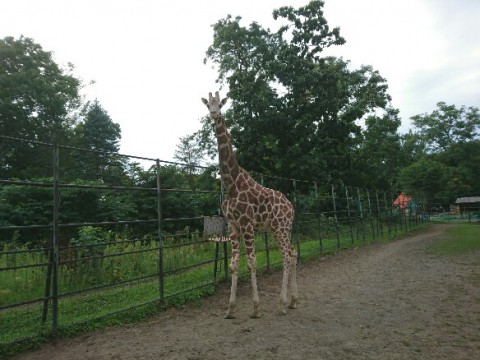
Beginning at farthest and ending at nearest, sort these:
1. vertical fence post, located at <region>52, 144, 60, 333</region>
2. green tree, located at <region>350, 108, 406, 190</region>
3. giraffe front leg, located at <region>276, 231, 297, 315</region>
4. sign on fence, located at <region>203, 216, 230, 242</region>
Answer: green tree, located at <region>350, 108, 406, 190</region>, sign on fence, located at <region>203, 216, 230, 242</region>, giraffe front leg, located at <region>276, 231, 297, 315</region>, vertical fence post, located at <region>52, 144, 60, 333</region>

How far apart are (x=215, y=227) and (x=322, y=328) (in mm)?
2714

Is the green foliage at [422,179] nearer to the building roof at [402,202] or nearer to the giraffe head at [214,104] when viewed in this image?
the building roof at [402,202]

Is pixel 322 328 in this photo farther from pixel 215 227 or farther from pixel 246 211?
pixel 215 227

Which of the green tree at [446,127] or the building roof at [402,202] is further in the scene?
the green tree at [446,127]

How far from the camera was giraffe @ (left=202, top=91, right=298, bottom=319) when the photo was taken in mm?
5676

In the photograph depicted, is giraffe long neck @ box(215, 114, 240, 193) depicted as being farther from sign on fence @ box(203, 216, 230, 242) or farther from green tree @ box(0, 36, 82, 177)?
green tree @ box(0, 36, 82, 177)

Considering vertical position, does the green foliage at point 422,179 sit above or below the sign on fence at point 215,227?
above

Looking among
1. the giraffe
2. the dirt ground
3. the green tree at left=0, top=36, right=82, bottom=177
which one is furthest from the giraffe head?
the green tree at left=0, top=36, right=82, bottom=177

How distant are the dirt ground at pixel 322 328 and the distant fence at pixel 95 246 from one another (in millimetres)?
537

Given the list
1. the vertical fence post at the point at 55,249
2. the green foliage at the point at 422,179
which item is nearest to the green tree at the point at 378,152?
the green foliage at the point at 422,179

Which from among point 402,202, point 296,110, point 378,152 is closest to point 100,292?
point 296,110

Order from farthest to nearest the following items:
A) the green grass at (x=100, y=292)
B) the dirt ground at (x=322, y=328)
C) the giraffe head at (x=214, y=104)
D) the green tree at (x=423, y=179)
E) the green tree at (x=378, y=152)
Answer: the green tree at (x=423, y=179) < the green tree at (x=378, y=152) < the giraffe head at (x=214, y=104) < the green grass at (x=100, y=292) < the dirt ground at (x=322, y=328)

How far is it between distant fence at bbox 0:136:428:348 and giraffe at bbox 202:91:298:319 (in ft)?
2.85

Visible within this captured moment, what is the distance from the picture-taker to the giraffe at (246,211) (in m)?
5.68
